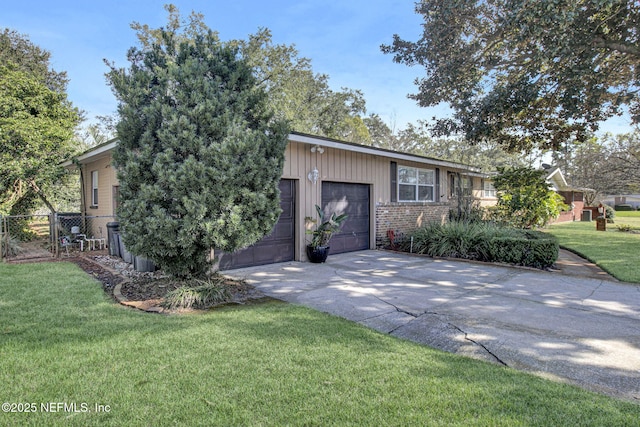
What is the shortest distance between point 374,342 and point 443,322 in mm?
1184

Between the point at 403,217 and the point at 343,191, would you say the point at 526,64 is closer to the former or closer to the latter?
the point at 403,217

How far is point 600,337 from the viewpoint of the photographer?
386 cm

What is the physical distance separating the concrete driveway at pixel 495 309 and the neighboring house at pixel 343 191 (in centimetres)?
88

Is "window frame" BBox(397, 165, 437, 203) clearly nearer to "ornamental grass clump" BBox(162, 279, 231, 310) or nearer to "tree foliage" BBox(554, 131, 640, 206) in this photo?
"ornamental grass clump" BBox(162, 279, 231, 310)

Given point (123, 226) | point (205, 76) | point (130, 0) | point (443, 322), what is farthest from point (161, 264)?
point (130, 0)

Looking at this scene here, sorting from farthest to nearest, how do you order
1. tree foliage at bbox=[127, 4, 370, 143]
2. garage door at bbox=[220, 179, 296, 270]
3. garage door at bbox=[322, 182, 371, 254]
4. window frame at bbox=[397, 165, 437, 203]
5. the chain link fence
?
tree foliage at bbox=[127, 4, 370, 143] < window frame at bbox=[397, 165, 437, 203] < garage door at bbox=[322, 182, 371, 254] < the chain link fence < garage door at bbox=[220, 179, 296, 270]

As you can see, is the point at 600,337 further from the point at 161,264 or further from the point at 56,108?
the point at 56,108

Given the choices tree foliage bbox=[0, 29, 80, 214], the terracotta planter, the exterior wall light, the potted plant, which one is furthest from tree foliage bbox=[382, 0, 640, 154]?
tree foliage bbox=[0, 29, 80, 214]

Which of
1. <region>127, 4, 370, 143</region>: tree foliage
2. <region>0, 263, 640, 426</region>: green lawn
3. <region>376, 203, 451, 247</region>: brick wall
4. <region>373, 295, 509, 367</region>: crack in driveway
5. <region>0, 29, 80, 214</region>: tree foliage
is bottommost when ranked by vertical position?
<region>373, 295, 509, 367</region>: crack in driveway

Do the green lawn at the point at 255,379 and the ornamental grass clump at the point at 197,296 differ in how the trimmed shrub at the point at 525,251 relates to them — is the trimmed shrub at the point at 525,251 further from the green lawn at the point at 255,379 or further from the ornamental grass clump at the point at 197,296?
the ornamental grass clump at the point at 197,296

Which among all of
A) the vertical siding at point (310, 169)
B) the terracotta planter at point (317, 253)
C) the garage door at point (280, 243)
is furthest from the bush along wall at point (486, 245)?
the garage door at point (280, 243)

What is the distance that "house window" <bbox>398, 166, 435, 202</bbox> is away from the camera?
12.1 meters

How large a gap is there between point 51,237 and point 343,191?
8144mm

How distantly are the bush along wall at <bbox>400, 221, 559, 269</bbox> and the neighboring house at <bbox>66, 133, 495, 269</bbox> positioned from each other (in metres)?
→ 1.43
